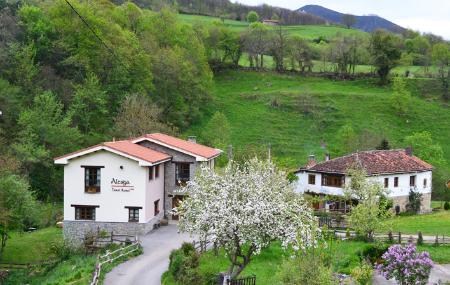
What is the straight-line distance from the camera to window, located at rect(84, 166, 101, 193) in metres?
40.1

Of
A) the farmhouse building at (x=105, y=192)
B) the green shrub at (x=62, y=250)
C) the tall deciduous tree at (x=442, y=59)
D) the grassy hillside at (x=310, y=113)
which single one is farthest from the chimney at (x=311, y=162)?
the tall deciduous tree at (x=442, y=59)

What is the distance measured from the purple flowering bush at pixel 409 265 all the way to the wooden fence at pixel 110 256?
13637 mm

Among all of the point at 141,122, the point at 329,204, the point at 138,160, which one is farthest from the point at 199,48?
the point at 138,160

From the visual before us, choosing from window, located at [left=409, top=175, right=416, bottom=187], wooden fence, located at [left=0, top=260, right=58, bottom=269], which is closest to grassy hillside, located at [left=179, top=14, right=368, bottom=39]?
window, located at [left=409, top=175, right=416, bottom=187]

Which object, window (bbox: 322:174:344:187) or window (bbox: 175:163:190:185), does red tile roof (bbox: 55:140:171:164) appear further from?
window (bbox: 322:174:344:187)

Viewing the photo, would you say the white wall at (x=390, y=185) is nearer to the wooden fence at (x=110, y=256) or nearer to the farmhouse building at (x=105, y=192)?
the farmhouse building at (x=105, y=192)

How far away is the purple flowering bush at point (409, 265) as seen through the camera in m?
25.6

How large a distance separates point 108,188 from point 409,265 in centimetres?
2137

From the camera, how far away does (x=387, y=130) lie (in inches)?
3219

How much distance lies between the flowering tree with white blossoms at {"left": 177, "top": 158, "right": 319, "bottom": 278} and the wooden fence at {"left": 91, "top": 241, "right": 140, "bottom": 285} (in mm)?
5414

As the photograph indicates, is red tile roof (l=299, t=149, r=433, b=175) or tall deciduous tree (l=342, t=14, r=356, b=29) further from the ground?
tall deciduous tree (l=342, t=14, r=356, b=29)

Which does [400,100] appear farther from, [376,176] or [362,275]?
→ [362,275]

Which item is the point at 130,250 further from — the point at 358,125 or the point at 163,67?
the point at 358,125

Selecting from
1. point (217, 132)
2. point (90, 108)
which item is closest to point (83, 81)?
point (90, 108)
